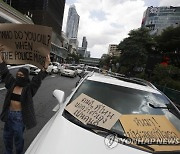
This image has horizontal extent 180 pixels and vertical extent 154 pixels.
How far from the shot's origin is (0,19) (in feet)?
119

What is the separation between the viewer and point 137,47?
39.6 m

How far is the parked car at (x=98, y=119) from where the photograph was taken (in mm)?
2424

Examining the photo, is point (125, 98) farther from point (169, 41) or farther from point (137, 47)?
point (169, 41)

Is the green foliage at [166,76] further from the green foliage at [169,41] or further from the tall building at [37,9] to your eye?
the tall building at [37,9]

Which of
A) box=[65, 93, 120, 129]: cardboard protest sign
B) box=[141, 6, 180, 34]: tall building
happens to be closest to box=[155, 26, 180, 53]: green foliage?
box=[65, 93, 120, 129]: cardboard protest sign

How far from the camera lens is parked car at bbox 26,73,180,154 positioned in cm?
242

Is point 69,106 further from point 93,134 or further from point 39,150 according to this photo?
point 39,150

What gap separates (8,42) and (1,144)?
6.16 ft

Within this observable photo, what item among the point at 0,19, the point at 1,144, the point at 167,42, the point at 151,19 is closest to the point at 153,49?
the point at 167,42

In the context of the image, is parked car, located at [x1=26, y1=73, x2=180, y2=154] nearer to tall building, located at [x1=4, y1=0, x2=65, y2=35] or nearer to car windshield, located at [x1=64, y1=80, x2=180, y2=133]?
car windshield, located at [x1=64, y1=80, x2=180, y2=133]

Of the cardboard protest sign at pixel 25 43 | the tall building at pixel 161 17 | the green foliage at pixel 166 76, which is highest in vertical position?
the tall building at pixel 161 17

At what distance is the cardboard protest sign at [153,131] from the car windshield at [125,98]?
0.53ft

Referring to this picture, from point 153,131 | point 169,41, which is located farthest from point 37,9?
point 153,131

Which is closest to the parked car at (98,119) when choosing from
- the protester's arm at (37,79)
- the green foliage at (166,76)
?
the protester's arm at (37,79)
